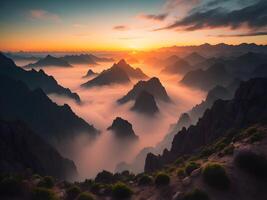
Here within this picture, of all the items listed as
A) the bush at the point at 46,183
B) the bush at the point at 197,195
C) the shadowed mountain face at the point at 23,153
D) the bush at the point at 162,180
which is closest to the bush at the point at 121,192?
the bush at the point at 162,180

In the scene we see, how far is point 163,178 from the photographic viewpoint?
34219mm

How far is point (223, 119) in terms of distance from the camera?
299 feet

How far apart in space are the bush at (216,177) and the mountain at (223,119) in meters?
48.5

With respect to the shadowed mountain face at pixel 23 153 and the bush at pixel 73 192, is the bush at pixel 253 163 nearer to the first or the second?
the bush at pixel 73 192

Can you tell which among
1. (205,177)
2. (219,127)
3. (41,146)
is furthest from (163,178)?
(41,146)

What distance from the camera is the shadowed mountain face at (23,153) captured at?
302 feet

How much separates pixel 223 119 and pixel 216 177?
64.7m

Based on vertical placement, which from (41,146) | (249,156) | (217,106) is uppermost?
(249,156)

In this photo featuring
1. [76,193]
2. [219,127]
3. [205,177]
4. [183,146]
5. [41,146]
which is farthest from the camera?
[41,146]

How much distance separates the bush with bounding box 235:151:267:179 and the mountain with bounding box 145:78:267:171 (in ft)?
149

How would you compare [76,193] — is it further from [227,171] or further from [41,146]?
[41,146]

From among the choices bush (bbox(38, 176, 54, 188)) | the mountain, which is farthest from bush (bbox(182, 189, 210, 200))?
the mountain

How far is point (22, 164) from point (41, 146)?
127ft

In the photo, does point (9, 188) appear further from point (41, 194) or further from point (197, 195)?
point (197, 195)
